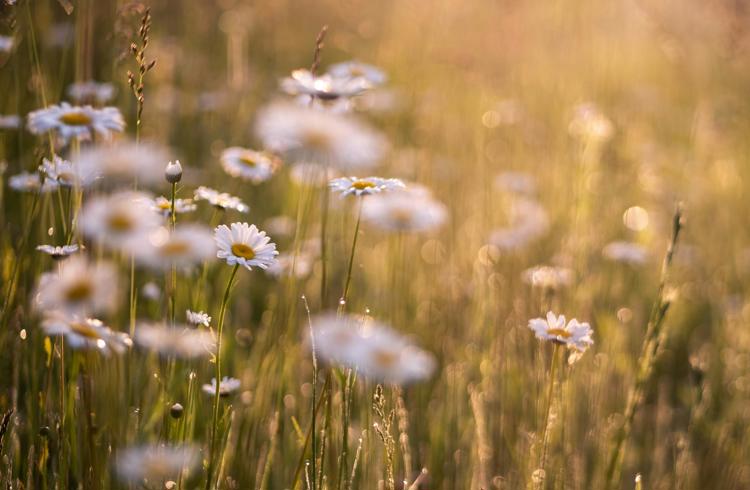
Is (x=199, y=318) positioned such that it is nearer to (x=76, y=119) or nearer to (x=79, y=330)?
(x=79, y=330)

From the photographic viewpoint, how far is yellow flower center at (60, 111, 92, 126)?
107cm

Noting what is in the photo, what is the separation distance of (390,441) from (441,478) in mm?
499

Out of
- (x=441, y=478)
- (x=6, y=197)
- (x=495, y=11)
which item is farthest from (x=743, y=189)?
(x=6, y=197)

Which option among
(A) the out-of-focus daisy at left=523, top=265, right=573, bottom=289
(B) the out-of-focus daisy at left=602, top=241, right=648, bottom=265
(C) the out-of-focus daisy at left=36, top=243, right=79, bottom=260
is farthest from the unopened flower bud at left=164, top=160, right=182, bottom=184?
(B) the out-of-focus daisy at left=602, top=241, right=648, bottom=265

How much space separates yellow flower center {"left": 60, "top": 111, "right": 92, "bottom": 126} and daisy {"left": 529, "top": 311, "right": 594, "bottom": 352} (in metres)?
0.82

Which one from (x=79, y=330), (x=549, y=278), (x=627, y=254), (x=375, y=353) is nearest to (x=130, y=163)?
Answer: (x=79, y=330)

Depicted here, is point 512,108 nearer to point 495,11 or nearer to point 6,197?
point 495,11

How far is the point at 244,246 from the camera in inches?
38.9

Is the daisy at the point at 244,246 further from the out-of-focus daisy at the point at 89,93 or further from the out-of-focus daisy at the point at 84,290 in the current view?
the out-of-focus daisy at the point at 89,93

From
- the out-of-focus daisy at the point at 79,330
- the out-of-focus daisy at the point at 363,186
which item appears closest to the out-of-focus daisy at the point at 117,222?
the out-of-focus daisy at the point at 79,330

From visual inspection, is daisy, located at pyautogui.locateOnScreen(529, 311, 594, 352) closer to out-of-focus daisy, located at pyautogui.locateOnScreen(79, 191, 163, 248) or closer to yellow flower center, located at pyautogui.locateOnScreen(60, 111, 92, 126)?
out-of-focus daisy, located at pyautogui.locateOnScreen(79, 191, 163, 248)

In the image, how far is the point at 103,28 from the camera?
3.14 m

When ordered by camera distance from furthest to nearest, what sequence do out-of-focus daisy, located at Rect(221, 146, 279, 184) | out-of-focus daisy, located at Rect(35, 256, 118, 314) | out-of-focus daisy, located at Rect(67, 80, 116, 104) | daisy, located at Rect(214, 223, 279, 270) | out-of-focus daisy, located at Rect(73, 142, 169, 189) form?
1. out-of-focus daisy, located at Rect(221, 146, 279, 184)
2. out-of-focus daisy, located at Rect(67, 80, 116, 104)
3. daisy, located at Rect(214, 223, 279, 270)
4. out-of-focus daisy, located at Rect(73, 142, 169, 189)
5. out-of-focus daisy, located at Rect(35, 256, 118, 314)

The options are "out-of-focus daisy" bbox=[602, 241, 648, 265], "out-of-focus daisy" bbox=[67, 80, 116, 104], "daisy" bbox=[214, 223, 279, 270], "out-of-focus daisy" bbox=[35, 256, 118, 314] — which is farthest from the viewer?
"out-of-focus daisy" bbox=[602, 241, 648, 265]
